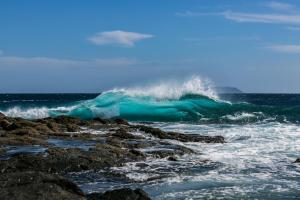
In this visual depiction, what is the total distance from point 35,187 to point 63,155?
6969 mm

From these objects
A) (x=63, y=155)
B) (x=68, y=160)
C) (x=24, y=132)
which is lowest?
(x=68, y=160)

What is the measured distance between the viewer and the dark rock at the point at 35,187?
28.4 feet

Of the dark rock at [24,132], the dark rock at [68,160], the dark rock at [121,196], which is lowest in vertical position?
the dark rock at [68,160]

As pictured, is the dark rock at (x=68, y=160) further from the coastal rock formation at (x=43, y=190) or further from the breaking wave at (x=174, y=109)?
the breaking wave at (x=174, y=109)

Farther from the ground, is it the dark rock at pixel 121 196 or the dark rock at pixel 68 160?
the dark rock at pixel 121 196

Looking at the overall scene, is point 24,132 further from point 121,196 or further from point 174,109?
point 174,109

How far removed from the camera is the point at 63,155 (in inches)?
624

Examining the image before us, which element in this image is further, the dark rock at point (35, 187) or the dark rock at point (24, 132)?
the dark rock at point (24, 132)

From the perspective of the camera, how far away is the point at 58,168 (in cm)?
1504

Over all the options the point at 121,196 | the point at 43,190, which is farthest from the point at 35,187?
the point at 121,196

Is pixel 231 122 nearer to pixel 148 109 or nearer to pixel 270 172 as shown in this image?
pixel 148 109

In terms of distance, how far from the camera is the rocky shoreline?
905 centimetres

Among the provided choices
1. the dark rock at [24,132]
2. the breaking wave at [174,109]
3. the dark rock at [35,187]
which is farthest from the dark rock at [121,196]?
the breaking wave at [174,109]

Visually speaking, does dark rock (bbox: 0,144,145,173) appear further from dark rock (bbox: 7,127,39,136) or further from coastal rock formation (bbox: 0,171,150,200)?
coastal rock formation (bbox: 0,171,150,200)
